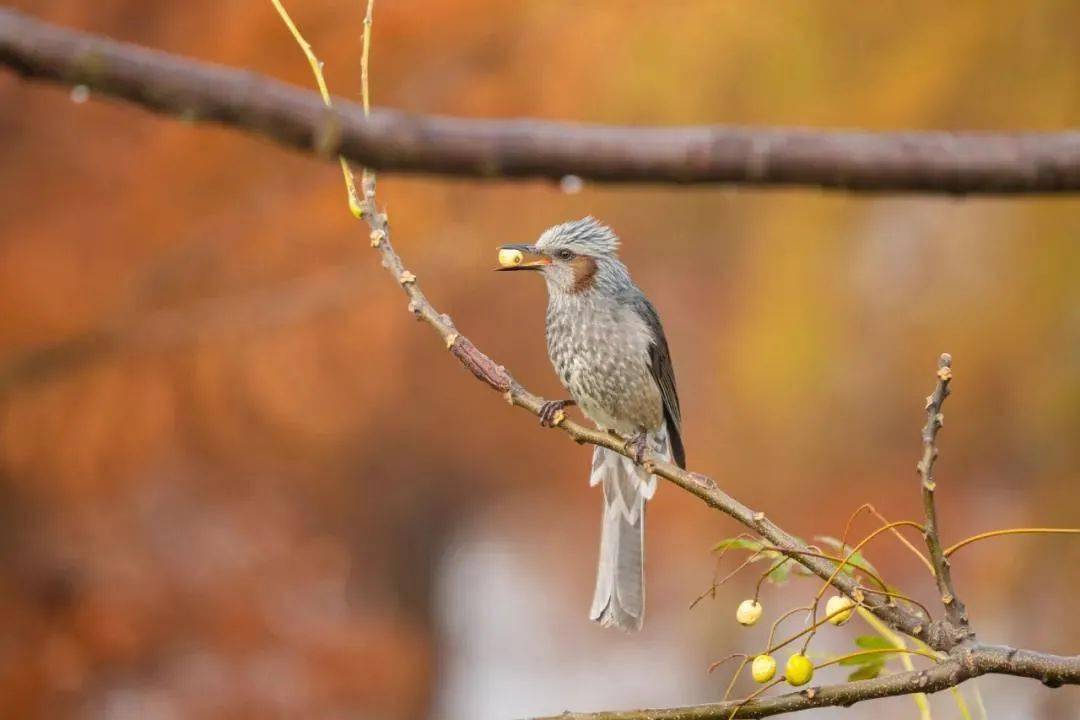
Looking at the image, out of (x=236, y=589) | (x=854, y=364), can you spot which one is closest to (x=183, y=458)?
(x=236, y=589)

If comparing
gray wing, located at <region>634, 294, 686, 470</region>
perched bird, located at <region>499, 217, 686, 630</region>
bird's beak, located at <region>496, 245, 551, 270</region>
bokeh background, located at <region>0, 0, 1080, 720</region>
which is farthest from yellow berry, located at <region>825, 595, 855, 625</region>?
bokeh background, located at <region>0, 0, 1080, 720</region>

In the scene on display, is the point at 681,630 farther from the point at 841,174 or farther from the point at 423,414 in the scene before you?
the point at 841,174

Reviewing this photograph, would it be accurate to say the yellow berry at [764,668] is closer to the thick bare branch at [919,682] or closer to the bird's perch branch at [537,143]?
the thick bare branch at [919,682]

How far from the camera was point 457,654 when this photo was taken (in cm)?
486

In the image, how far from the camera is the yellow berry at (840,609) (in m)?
1.65

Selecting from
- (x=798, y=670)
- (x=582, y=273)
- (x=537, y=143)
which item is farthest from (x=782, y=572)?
(x=582, y=273)

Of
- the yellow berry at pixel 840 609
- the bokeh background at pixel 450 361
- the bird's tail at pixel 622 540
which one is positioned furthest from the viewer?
the bokeh background at pixel 450 361

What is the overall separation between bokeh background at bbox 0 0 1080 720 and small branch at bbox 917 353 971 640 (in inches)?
114

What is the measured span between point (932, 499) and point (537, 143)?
0.91 metres

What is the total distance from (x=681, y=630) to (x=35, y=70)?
433 cm

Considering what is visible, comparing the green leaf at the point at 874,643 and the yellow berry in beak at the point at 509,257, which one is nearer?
the green leaf at the point at 874,643

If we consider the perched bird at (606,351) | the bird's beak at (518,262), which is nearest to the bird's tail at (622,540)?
the perched bird at (606,351)

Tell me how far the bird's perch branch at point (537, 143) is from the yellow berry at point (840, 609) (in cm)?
91

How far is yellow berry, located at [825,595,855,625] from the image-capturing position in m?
1.65
